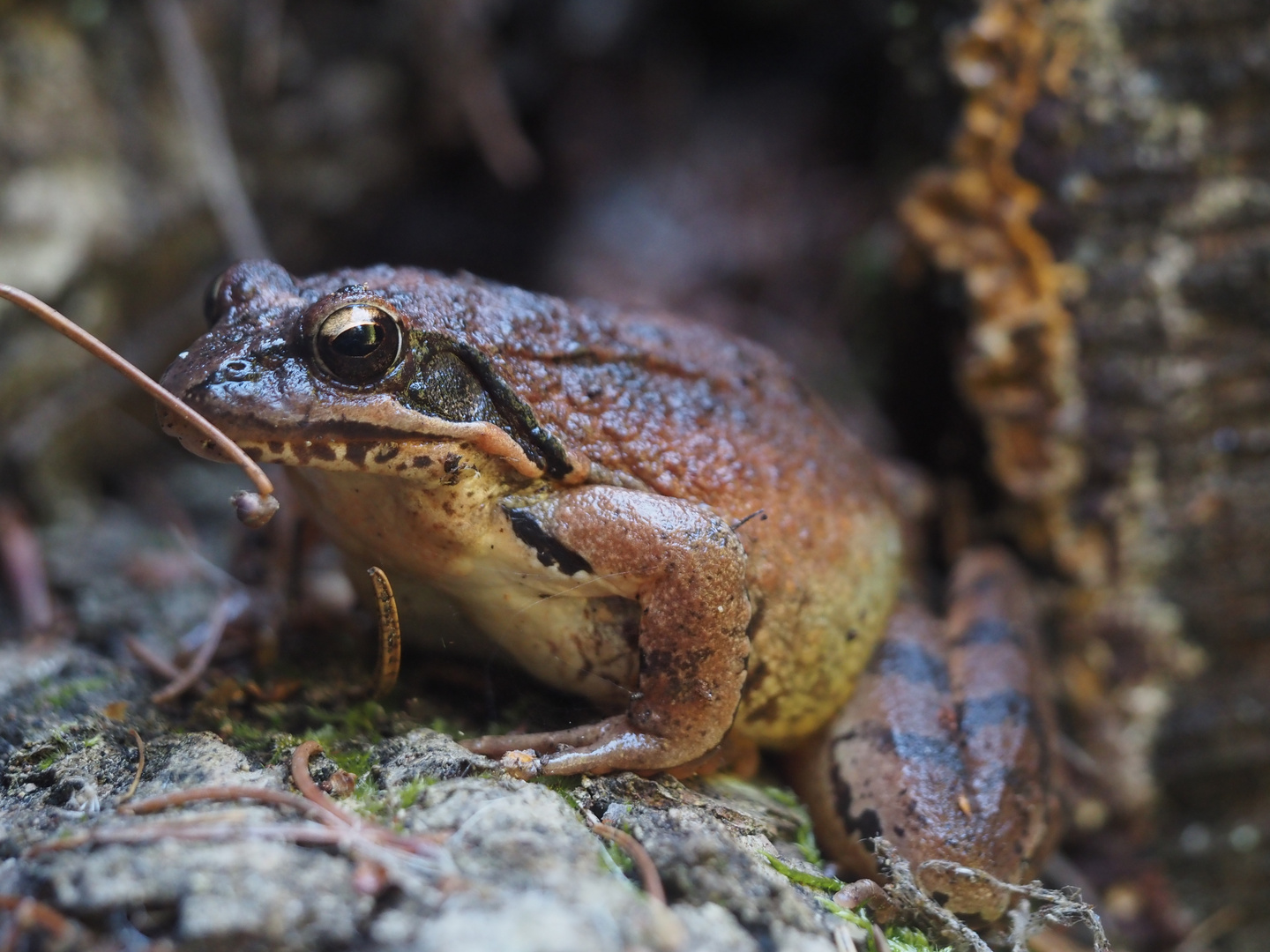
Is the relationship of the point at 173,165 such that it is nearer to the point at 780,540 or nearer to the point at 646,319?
the point at 646,319

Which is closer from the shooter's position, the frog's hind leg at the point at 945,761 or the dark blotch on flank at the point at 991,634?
the frog's hind leg at the point at 945,761

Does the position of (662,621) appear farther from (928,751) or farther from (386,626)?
(928,751)

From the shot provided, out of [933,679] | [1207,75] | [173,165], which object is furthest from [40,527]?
[1207,75]

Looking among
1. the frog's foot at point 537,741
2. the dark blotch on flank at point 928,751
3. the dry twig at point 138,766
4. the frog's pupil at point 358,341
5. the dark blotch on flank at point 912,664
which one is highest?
the frog's pupil at point 358,341

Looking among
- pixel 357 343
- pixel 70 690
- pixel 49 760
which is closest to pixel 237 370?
pixel 357 343

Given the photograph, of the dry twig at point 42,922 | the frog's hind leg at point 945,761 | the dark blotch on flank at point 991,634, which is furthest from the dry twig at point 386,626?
the dark blotch on flank at point 991,634

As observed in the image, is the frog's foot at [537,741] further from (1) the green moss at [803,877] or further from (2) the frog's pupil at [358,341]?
(2) the frog's pupil at [358,341]

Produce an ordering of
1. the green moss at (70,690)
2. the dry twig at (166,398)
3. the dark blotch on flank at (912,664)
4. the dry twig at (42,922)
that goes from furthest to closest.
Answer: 1. the dark blotch on flank at (912,664)
2. the green moss at (70,690)
3. the dry twig at (166,398)
4. the dry twig at (42,922)
